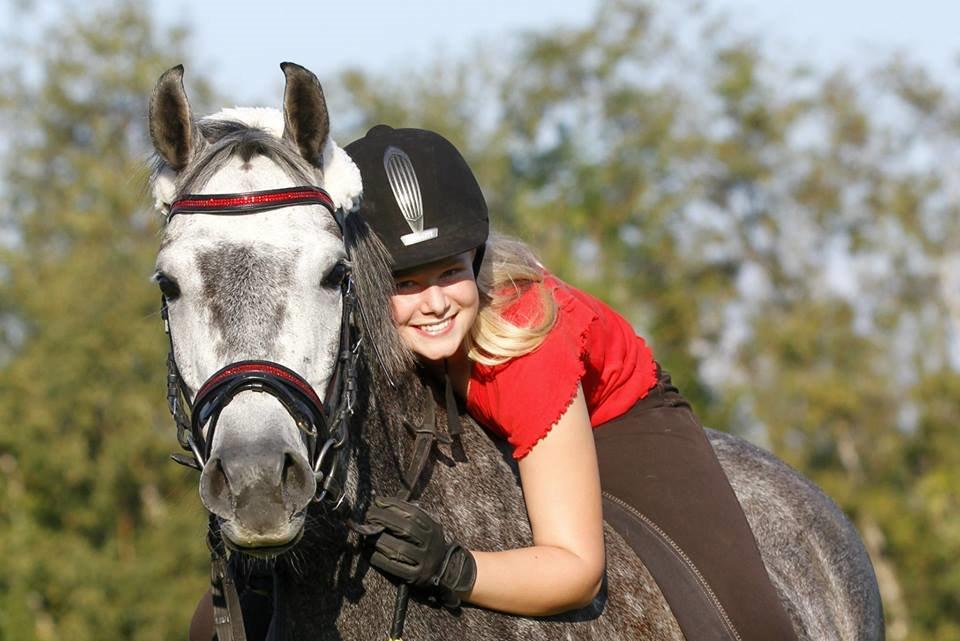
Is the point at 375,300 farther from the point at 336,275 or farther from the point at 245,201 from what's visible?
the point at 245,201

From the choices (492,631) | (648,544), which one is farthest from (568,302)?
(492,631)

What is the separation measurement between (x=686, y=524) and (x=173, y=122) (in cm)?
253

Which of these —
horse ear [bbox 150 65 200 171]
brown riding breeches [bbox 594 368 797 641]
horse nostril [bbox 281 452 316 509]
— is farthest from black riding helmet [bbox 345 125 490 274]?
brown riding breeches [bbox 594 368 797 641]

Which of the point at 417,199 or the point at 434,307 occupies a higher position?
the point at 417,199

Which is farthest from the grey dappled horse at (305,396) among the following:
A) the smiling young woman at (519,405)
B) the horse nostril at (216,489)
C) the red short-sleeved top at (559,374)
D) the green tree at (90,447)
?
the green tree at (90,447)

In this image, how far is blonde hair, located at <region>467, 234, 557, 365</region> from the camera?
185 inches

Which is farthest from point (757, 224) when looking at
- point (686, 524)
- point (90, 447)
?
point (686, 524)

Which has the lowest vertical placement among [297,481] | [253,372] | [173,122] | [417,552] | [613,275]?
[613,275]

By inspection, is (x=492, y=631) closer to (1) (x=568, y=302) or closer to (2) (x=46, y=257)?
(1) (x=568, y=302)

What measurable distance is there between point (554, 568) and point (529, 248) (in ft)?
4.69

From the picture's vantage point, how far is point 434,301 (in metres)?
4.68

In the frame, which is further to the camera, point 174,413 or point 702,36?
point 702,36

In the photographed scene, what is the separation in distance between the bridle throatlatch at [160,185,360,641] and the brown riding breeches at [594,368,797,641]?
1585mm

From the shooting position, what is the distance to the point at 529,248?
5.35m
